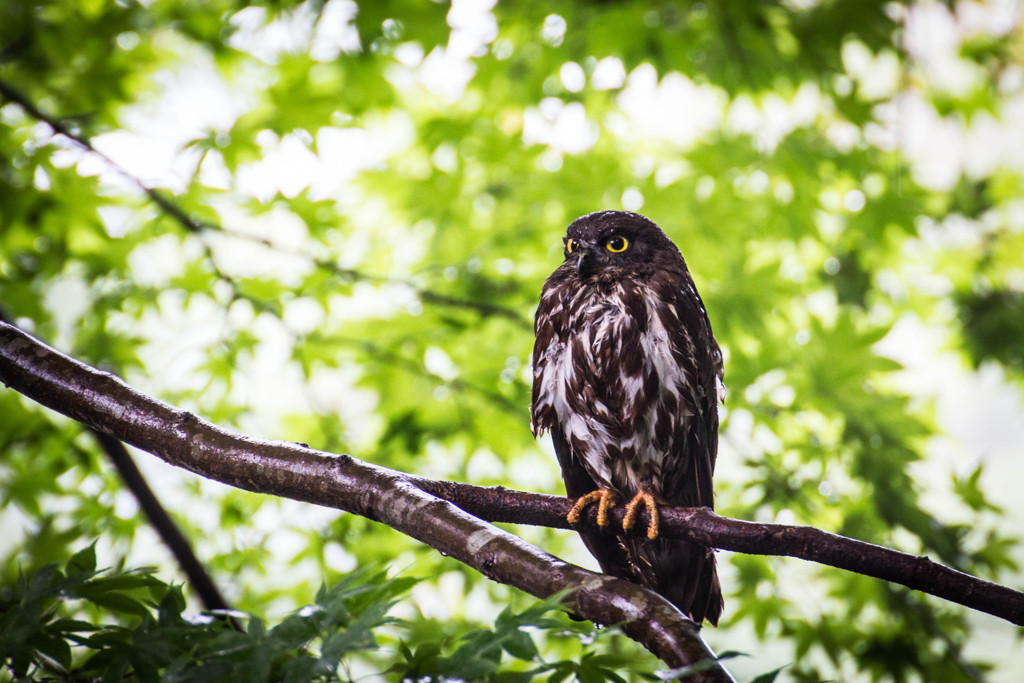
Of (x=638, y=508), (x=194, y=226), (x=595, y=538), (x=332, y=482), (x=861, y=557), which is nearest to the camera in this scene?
(x=861, y=557)

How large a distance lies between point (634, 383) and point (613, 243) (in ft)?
1.49

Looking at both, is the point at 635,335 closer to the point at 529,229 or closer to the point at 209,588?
the point at 529,229

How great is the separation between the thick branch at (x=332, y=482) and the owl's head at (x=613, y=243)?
0.98m

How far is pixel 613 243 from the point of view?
2.18 m

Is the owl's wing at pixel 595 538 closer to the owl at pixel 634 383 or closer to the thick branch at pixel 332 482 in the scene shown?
the owl at pixel 634 383

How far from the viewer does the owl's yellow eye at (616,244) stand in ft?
7.14

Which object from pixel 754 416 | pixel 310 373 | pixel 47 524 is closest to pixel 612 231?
pixel 754 416

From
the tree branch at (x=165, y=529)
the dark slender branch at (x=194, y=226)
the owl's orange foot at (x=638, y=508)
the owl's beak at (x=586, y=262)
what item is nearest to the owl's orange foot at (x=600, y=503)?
the owl's orange foot at (x=638, y=508)

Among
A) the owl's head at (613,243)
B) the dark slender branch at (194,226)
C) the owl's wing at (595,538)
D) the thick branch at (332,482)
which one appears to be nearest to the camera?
the thick branch at (332,482)

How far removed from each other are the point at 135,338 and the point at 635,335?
2396 millimetres

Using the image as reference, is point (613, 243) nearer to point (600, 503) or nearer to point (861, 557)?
point (600, 503)

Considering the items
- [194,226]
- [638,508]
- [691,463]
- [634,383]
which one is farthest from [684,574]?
[194,226]

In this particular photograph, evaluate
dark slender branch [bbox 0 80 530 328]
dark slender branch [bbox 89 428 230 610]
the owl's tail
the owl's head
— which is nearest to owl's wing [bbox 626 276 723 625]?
the owl's tail

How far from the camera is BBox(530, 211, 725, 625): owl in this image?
2082 millimetres
